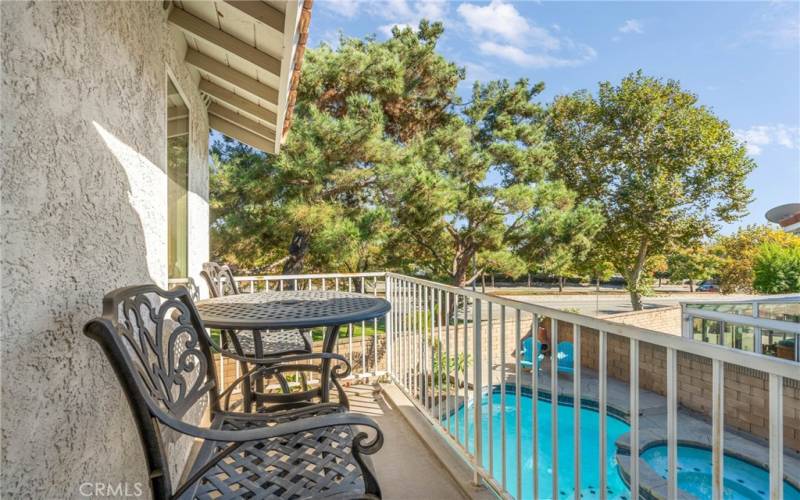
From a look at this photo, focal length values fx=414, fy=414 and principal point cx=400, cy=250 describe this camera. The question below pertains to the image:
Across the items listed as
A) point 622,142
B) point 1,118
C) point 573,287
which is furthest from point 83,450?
point 573,287

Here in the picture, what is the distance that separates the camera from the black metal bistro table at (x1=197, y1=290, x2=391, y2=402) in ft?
5.60

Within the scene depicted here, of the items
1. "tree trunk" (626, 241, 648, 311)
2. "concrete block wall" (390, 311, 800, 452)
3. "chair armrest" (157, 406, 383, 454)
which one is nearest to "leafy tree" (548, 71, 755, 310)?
"tree trunk" (626, 241, 648, 311)

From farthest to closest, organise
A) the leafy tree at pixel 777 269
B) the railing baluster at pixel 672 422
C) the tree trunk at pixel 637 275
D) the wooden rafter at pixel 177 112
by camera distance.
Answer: the leafy tree at pixel 777 269, the tree trunk at pixel 637 275, the wooden rafter at pixel 177 112, the railing baluster at pixel 672 422

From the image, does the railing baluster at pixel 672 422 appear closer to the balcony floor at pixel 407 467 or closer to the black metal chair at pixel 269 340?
the balcony floor at pixel 407 467

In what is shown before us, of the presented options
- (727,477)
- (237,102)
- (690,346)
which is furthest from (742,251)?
(690,346)

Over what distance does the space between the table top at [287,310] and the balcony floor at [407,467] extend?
3.26 ft

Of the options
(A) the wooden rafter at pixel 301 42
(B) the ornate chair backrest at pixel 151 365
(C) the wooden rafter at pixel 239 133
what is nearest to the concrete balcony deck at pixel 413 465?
(B) the ornate chair backrest at pixel 151 365

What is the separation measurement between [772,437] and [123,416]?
185 centimetres

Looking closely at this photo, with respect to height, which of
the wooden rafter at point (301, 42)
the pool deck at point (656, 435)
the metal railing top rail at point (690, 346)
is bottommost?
the pool deck at point (656, 435)

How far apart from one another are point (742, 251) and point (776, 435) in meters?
27.8

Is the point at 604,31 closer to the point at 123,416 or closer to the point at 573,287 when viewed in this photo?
the point at 573,287

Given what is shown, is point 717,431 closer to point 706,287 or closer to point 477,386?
point 477,386

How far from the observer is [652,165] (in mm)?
16875

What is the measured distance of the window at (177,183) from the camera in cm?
268
